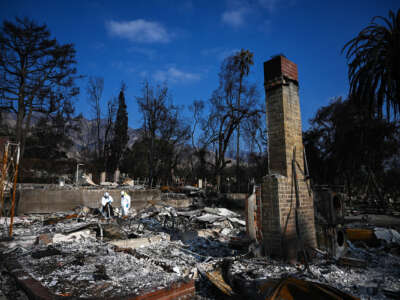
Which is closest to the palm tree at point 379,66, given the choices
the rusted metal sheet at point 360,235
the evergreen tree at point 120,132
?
the rusted metal sheet at point 360,235

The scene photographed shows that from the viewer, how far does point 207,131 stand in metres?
27.2

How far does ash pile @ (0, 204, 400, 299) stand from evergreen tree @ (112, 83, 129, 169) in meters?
21.7

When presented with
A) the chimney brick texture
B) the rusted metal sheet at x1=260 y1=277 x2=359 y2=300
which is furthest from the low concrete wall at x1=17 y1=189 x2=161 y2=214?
the rusted metal sheet at x1=260 y1=277 x2=359 y2=300

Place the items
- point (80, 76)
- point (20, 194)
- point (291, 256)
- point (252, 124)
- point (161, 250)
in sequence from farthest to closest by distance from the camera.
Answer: point (252, 124) < point (80, 76) < point (20, 194) < point (161, 250) < point (291, 256)

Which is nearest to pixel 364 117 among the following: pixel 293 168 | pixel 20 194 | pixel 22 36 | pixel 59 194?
pixel 293 168

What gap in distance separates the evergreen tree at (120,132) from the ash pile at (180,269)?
2170 centimetres

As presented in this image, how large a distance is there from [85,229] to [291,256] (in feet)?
22.6

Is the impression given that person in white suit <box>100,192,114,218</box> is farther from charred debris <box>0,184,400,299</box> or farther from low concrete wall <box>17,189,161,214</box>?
charred debris <box>0,184,400,299</box>

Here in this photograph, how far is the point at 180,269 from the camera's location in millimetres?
5301

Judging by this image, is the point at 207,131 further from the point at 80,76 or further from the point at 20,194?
the point at 20,194

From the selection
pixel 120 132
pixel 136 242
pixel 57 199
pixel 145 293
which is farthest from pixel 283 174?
pixel 120 132

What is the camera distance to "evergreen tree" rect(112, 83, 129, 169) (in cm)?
3002

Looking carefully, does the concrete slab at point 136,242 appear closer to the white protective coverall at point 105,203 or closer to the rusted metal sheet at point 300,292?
the white protective coverall at point 105,203

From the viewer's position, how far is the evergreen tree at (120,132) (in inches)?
1182
